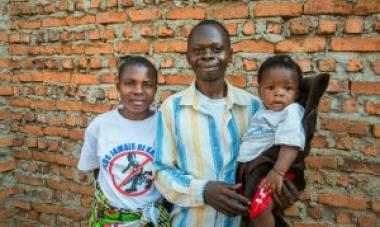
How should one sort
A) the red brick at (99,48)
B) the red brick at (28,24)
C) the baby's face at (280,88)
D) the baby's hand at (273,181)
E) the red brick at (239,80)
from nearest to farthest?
the baby's hand at (273,181), the baby's face at (280,88), the red brick at (239,80), the red brick at (99,48), the red brick at (28,24)

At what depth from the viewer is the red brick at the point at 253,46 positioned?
2.44 metres

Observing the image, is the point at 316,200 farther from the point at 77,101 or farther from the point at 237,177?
the point at 77,101

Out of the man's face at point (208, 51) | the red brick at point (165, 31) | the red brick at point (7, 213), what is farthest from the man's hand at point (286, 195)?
the red brick at point (7, 213)

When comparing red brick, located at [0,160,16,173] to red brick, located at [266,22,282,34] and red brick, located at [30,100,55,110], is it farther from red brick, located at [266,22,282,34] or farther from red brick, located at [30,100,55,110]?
red brick, located at [266,22,282,34]

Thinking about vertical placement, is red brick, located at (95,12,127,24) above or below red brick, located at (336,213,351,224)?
above

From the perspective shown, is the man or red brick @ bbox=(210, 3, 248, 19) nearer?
the man

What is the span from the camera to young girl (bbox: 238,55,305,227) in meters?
1.59

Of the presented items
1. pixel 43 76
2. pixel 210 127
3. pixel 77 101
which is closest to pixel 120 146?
pixel 210 127

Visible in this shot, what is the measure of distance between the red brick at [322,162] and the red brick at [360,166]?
50mm

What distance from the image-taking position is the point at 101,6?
294 cm

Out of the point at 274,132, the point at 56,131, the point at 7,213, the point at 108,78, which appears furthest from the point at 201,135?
the point at 7,213

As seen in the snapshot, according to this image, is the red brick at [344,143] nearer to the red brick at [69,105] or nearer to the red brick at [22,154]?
the red brick at [69,105]

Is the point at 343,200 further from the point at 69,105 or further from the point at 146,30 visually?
the point at 69,105

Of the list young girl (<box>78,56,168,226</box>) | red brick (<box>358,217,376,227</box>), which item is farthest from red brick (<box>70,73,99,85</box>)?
red brick (<box>358,217,376,227</box>)
